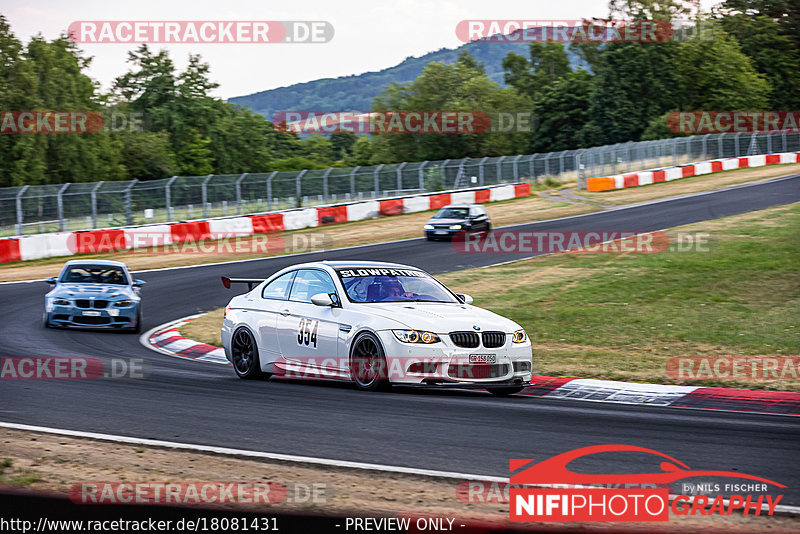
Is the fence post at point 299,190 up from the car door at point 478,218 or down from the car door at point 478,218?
up

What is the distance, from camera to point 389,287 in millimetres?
10805

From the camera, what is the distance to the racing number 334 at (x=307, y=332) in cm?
1054

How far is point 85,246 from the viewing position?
3039 cm

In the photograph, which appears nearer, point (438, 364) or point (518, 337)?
point (438, 364)

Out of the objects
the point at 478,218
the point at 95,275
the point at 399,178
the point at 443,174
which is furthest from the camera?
the point at 443,174

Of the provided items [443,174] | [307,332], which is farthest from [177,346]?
[443,174]

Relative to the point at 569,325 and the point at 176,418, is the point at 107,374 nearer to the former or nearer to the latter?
the point at 176,418

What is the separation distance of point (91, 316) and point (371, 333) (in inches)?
330

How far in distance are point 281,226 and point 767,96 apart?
65559mm

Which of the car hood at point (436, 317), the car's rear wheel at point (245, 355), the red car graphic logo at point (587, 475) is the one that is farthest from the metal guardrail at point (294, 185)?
the red car graphic logo at point (587, 475)

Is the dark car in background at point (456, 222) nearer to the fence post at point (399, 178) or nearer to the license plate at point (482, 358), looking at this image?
the fence post at point (399, 178)

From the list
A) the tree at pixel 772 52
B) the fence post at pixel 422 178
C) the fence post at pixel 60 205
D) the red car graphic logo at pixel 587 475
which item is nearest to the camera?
the red car graphic logo at pixel 587 475

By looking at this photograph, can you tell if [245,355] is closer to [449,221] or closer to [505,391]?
[505,391]

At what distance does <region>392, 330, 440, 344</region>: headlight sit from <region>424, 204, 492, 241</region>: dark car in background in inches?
848
